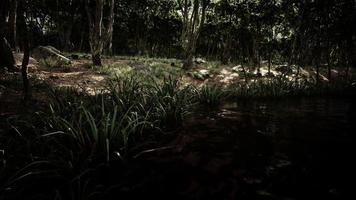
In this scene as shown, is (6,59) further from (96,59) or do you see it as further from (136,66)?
(136,66)

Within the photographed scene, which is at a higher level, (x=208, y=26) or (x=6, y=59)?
(x=208, y=26)

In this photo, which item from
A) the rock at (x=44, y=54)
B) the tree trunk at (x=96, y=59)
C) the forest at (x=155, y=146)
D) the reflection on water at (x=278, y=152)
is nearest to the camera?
the forest at (x=155, y=146)

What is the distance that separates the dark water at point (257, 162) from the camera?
3283 mm

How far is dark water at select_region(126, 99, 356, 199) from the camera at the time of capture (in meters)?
3.28

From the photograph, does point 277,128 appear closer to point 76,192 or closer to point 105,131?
point 105,131

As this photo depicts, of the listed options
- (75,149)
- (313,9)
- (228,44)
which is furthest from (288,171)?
(228,44)

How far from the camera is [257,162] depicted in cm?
415

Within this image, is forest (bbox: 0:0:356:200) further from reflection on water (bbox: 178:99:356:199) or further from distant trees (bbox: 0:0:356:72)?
distant trees (bbox: 0:0:356:72)

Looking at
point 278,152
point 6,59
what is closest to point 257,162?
point 278,152

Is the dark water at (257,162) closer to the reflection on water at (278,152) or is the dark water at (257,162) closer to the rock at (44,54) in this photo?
the reflection on water at (278,152)

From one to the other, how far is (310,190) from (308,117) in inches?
202

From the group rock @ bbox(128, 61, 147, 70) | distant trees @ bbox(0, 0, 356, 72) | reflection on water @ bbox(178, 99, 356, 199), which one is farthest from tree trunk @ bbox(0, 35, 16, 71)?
reflection on water @ bbox(178, 99, 356, 199)

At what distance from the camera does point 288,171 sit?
12.6 ft

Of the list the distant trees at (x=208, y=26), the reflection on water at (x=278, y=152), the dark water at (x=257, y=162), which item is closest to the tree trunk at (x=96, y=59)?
the distant trees at (x=208, y=26)
